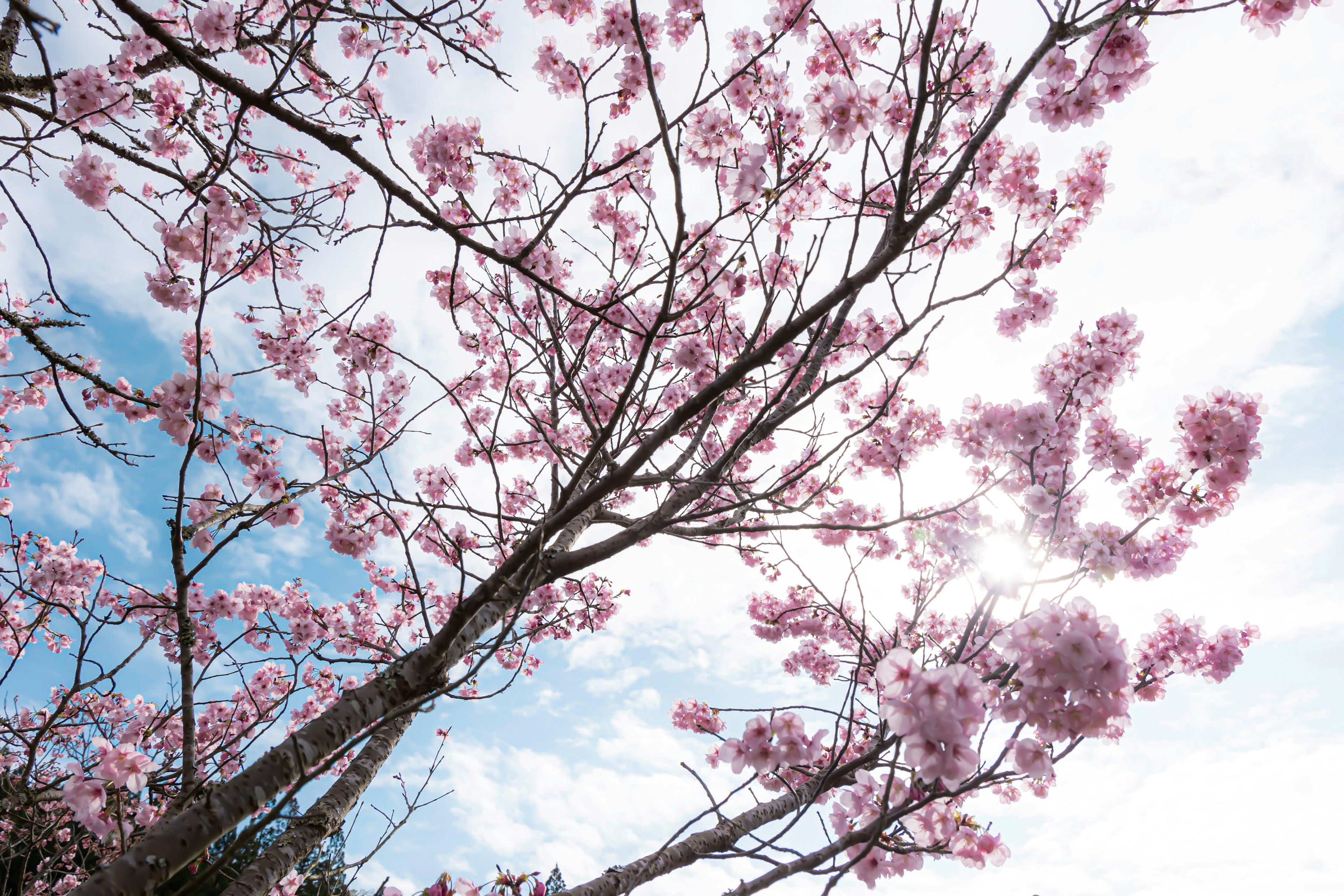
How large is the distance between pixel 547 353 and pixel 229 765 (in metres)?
3.46

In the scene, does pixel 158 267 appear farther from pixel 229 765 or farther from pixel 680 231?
pixel 680 231

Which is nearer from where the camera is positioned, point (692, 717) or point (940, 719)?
point (940, 719)

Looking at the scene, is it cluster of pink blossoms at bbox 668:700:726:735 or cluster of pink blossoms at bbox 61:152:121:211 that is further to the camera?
cluster of pink blossoms at bbox 668:700:726:735

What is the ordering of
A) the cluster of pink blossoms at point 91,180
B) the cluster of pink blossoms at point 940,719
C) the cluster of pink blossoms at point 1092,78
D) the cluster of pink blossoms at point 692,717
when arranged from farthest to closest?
the cluster of pink blossoms at point 692,717 < the cluster of pink blossoms at point 91,180 < the cluster of pink blossoms at point 1092,78 < the cluster of pink blossoms at point 940,719

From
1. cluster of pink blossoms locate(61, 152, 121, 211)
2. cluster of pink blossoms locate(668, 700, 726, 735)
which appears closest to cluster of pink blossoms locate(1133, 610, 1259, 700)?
cluster of pink blossoms locate(668, 700, 726, 735)

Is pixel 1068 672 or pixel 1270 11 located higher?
pixel 1270 11

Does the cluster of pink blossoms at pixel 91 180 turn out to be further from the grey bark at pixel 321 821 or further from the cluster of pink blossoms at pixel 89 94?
the grey bark at pixel 321 821

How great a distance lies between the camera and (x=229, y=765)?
3.90m

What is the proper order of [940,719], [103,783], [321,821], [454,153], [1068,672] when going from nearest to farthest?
[940,719] → [1068,672] → [103,783] → [321,821] → [454,153]

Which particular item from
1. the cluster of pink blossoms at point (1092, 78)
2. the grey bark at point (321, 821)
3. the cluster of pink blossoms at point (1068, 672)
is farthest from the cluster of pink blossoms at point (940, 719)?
the cluster of pink blossoms at point (1092, 78)

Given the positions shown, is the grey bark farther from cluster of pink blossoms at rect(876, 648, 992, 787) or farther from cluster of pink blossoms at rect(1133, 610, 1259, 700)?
cluster of pink blossoms at rect(1133, 610, 1259, 700)

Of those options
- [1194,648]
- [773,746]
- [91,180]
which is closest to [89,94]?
[91,180]

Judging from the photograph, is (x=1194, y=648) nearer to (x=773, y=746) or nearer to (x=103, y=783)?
(x=773, y=746)

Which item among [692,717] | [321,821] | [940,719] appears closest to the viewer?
[940,719]
